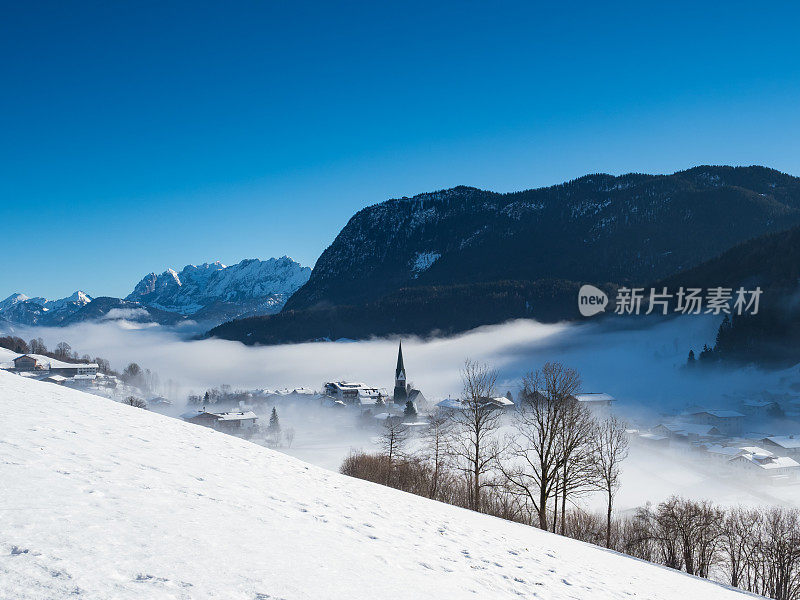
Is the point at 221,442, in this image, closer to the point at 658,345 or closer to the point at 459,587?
the point at 459,587

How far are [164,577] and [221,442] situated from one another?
1088cm

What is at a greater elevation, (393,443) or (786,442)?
(393,443)

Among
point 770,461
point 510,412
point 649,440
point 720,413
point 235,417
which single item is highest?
point 770,461

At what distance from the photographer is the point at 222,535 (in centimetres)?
730

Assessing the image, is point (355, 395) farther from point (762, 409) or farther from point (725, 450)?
point (762, 409)

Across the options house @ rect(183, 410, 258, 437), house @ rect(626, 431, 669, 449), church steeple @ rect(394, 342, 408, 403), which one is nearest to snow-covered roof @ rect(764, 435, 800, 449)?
house @ rect(626, 431, 669, 449)

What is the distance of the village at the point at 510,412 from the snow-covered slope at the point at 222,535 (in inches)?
1049

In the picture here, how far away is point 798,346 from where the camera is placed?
14125 centimetres

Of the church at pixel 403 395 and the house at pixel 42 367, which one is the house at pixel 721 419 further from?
the house at pixel 42 367

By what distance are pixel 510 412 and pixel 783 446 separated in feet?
155

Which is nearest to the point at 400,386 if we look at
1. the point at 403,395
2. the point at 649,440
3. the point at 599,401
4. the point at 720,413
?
the point at 403,395

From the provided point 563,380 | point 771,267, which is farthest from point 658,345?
point 563,380

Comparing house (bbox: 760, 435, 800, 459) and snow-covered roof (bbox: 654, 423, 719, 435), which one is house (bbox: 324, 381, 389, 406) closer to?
snow-covered roof (bbox: 654, 423, 719, 435)

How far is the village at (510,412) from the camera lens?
219ft
